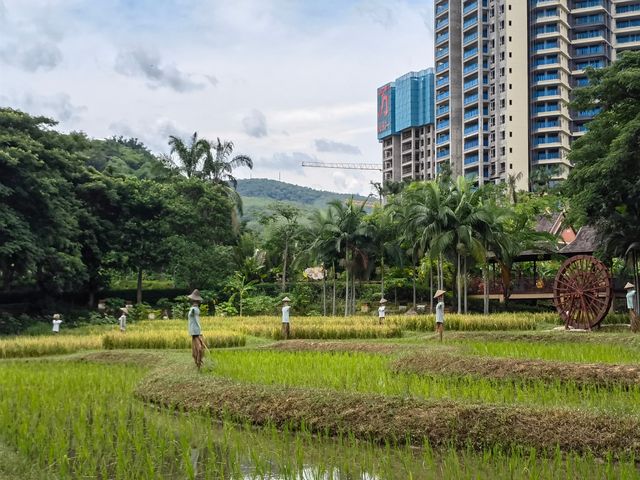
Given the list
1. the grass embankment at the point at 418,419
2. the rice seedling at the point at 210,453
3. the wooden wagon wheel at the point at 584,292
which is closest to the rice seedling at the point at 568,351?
the wooden wagon wheel at the point at 584,292

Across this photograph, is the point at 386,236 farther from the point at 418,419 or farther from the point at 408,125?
the point at 408,125

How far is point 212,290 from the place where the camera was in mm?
39000

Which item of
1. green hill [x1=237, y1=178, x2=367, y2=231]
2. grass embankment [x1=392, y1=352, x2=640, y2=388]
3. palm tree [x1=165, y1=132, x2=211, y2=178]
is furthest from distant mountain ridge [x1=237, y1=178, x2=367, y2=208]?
grass embankment [x1=392, y1=352, x2=640, y2=388]

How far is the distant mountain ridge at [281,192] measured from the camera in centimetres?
16975

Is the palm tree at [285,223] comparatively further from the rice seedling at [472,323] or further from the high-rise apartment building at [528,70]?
the high-rise apartment building at [528,70]

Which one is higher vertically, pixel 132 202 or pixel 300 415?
pixel 132 202

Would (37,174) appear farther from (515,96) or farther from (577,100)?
(515,96)

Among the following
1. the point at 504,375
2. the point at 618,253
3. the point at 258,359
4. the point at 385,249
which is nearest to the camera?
the point at 504,375

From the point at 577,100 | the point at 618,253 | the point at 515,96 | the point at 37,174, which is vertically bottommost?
the point at 618,253

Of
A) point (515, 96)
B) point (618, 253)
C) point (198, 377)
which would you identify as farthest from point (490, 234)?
point (515, 96)

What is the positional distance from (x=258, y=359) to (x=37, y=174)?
15.4 m

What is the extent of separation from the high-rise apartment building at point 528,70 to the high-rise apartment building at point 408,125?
1509 centimetres

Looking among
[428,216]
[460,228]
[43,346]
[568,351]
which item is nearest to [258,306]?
[428,216]

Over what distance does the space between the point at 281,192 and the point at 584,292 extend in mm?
153045
